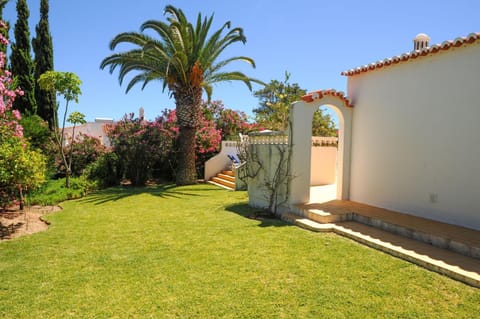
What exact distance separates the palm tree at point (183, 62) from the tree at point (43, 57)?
9979 millimetres

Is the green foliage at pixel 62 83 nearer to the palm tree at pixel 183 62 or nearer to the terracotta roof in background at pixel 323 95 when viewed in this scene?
the palm tree at pixel 183 62

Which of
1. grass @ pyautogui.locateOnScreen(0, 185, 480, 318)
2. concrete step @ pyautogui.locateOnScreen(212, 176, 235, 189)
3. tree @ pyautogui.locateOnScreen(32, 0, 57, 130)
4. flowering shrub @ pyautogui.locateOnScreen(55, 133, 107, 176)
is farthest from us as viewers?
tree @ pyautogui.locateOnScreen(32, 0, 57, 130)

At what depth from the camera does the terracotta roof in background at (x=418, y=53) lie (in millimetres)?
6410

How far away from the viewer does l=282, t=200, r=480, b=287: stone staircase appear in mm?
5080

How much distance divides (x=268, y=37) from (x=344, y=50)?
4.15 metres

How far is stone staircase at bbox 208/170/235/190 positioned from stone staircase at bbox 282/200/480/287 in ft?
22.2

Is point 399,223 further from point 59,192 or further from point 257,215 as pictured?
point 59,192

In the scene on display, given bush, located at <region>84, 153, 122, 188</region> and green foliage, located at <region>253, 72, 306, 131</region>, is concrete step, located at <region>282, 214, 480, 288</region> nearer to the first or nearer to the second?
green foliage, located at <region>253, 72, 306, 131</region>

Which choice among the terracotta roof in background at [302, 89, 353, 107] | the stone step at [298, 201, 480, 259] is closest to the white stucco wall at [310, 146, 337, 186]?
the stone step at [298, 201, 480, 259]

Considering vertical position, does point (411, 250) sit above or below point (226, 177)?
below

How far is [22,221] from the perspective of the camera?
28.7ft

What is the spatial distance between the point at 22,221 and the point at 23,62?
15.7 meters

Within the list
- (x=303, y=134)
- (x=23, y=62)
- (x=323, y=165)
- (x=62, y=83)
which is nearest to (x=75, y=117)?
(x=62, y=83)

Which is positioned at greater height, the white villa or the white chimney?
the white chimney
